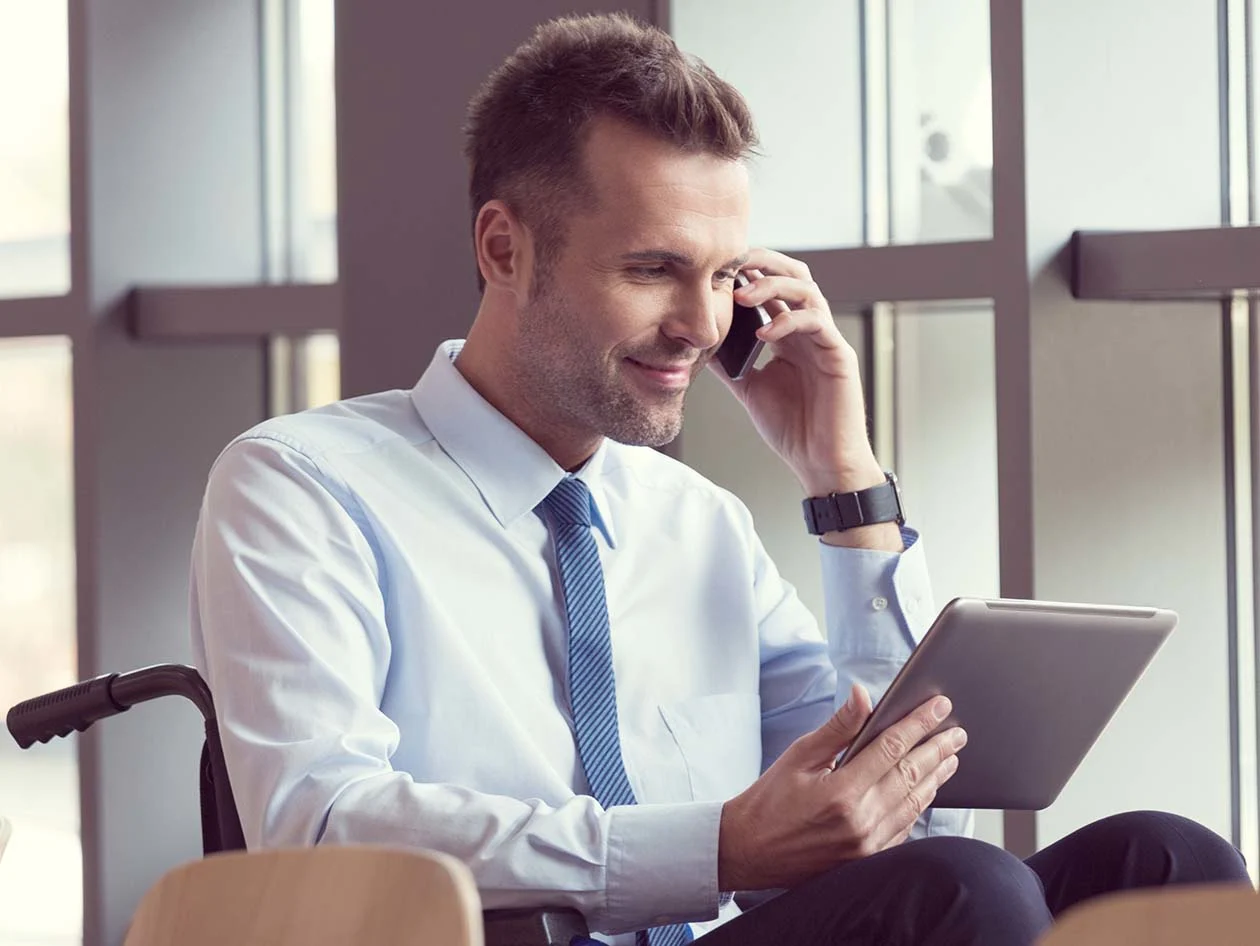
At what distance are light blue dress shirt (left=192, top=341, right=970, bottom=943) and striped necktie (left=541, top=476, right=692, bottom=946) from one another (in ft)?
0.07

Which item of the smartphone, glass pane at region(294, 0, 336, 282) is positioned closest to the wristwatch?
the smartphone

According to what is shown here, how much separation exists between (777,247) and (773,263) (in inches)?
41.1

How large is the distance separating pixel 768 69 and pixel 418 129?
0.74 meters

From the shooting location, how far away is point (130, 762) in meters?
4.16

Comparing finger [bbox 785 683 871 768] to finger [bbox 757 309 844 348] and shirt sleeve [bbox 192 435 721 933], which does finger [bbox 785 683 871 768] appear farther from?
finger [bbox 757 309 844 348]

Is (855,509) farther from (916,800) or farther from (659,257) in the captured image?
(916,800)

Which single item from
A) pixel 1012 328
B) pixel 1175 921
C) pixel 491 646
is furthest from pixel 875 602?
pixel 1175 921

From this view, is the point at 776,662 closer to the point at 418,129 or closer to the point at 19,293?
the point at 418,129

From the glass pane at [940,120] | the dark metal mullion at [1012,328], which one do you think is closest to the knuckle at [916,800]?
the dark metal mullion at [1012,328]

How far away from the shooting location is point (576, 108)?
2025 mm

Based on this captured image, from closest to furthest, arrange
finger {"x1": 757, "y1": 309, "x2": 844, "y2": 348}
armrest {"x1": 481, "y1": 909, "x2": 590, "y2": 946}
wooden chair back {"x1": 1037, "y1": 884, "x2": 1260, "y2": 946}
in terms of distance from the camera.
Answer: wooden chair back {"x1": 1037, "y1": 884, "x2": 1260, "y2": 946} < armrest {"x1": 481, "y1": 909, "x2": 590, "y2": 946} < finger {"x1": 757, "y1": 309, "x2": 844, "y2": 348}

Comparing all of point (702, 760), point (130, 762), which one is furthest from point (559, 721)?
point (130, 762)

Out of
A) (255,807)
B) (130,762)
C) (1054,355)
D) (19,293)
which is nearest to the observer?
(255,807)

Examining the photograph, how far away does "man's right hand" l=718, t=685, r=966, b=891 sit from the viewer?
1.66m
